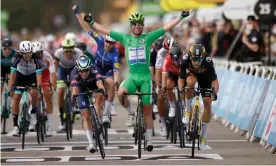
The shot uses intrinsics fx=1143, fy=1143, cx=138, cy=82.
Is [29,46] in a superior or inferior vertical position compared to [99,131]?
superior

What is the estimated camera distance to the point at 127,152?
707 inches

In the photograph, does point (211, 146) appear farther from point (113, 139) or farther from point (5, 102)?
point (5, 102)

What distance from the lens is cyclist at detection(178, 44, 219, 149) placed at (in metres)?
16.9

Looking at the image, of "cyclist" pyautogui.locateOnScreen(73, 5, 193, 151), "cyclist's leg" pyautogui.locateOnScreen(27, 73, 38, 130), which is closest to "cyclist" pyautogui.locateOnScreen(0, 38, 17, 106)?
"cyclist's leg" pyautogui.locateOnScreen(27, 73, 38, 130)

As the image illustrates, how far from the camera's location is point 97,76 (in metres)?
17.2

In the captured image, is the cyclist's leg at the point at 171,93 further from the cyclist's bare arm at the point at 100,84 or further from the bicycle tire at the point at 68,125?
the cyclist's bare arm at the point at 100,84

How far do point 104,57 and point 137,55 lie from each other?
3598 mm

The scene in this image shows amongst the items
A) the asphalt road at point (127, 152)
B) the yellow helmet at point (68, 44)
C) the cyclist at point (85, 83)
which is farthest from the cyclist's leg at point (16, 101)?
the cyclist at point (85, 83)

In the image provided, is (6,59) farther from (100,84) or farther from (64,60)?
(100,84)

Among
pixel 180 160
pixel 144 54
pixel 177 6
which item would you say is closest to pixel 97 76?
pixel 144 54

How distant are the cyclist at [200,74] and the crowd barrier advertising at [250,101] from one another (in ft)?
3.60

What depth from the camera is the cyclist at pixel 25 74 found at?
1939 cm

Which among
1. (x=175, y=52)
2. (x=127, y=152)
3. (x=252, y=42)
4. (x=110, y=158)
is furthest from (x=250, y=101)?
(x=252, y=42)

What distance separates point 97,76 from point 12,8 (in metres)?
64.4
